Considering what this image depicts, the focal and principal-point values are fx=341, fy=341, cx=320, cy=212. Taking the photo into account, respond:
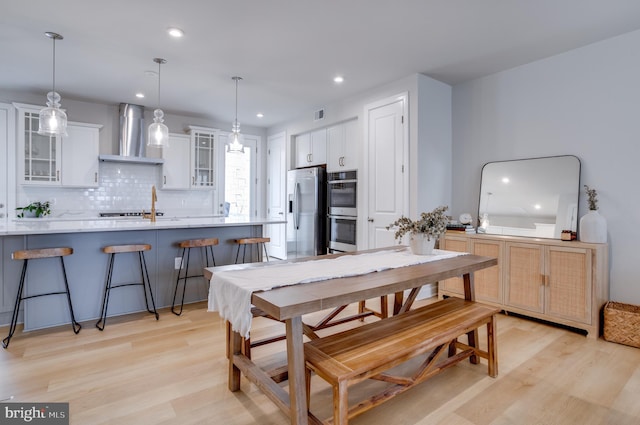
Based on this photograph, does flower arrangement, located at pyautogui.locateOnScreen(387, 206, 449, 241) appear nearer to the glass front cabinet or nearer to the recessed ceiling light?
the recessed ceiling light

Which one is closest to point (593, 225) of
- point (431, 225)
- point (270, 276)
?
point (431, 225)

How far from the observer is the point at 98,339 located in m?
2.83

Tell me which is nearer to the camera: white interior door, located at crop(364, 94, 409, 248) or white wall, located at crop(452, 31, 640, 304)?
white wall, located at crop(452, 31, 640, 304)

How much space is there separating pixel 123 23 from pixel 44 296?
2466 mm

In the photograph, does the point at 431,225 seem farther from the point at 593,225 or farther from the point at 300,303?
the point at 593,225

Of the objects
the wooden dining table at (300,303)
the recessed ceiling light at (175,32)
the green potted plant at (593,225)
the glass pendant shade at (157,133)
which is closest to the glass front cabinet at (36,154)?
the glass pendant shade at (157,133)

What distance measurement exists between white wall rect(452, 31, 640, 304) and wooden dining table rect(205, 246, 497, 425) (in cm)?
194

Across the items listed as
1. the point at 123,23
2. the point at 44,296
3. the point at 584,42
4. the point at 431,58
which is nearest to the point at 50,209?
the point at 44,296

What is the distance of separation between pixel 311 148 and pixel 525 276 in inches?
144

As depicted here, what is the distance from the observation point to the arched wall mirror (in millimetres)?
3332

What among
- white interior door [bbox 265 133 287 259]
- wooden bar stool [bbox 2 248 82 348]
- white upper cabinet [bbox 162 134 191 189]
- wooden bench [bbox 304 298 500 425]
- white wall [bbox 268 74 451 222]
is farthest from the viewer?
white interior door [bbox 265 133 287 259]

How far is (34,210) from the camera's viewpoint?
449 cm

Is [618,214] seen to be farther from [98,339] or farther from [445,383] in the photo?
[98,339]

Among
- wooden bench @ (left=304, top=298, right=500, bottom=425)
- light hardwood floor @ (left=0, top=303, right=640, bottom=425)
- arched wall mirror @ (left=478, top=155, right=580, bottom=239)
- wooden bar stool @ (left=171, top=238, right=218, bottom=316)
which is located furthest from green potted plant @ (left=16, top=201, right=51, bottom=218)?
arched wall mirror @ (left=478, top=155, right=580, bottom=239)
